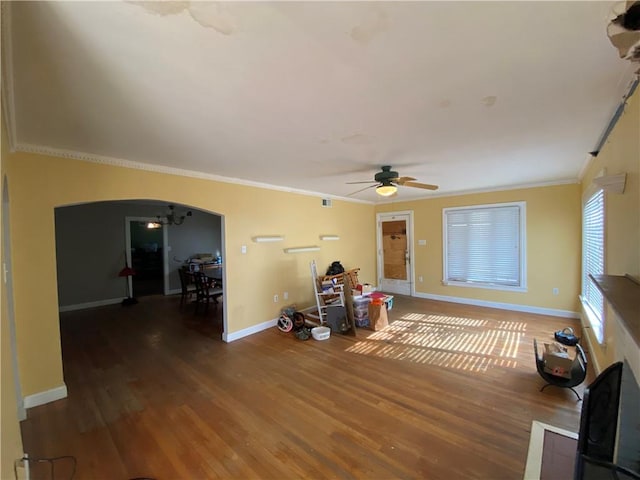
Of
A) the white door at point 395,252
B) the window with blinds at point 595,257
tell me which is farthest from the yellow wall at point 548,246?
the white door at point 395,252

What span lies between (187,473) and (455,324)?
13.8ft

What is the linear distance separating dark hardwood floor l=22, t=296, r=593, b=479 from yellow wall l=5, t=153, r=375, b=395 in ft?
1.89

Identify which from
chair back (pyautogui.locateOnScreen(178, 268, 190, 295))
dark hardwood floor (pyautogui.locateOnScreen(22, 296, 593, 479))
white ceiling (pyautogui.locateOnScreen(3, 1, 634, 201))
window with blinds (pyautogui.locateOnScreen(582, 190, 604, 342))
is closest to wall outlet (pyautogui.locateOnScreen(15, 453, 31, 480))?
dark hardwood floor (pyautogui.locateOnScreen(22, 296, 593, 479))

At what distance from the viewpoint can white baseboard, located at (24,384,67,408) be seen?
253 cm

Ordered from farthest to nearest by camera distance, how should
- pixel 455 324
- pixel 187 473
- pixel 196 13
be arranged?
pixel 455 324
pixel 187 473
pixel 196 13

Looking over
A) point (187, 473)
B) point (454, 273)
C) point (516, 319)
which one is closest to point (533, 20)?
point (187, 473)

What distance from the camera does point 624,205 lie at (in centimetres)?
184

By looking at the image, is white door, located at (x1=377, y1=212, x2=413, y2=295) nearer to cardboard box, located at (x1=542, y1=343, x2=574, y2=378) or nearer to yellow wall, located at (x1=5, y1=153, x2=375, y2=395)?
yellow wall, located at (x1=5, y1=153, x2=375, y2=395)

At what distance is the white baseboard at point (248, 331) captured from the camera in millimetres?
4047

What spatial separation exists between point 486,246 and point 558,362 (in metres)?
3.27

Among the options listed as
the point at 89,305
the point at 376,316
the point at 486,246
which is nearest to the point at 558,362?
the point at 376,316

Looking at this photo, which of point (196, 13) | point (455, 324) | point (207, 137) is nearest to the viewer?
point (196, 13)

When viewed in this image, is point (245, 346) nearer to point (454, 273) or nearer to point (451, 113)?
point (451, 113)

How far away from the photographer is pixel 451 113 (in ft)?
6.61
